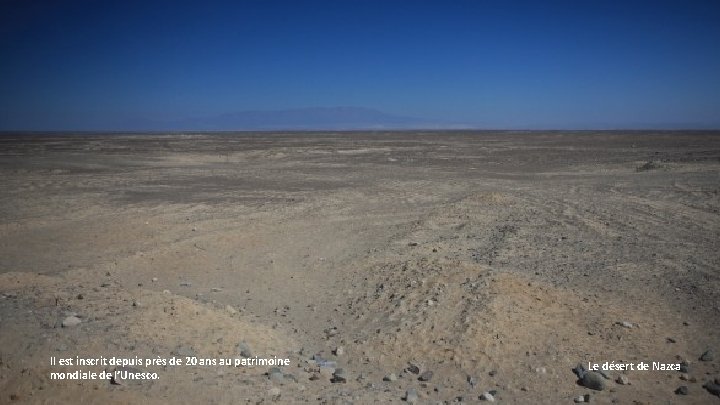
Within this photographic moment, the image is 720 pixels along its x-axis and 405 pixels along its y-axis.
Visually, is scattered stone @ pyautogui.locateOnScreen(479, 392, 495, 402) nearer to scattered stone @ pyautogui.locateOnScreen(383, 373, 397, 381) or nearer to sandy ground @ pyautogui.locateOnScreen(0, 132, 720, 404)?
sandy ground @ pyautogui.locateOnScreen(0, 132, 720, 404)

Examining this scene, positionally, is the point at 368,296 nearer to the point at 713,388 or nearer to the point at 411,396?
the point at 411,396

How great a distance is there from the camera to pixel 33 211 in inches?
524

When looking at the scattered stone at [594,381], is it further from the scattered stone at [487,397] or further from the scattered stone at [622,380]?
the scattered stone at [487,397]

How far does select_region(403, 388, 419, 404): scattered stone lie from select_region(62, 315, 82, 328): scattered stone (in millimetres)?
3628

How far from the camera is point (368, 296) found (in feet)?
22.8

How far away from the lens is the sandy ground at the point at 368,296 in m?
4.54

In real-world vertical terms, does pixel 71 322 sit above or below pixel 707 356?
above

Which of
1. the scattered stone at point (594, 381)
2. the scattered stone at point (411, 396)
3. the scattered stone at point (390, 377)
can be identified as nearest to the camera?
the scattered stone at point (411, 396)

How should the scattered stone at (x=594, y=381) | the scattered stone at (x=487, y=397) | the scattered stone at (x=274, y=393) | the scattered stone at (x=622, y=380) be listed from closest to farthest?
the scattered stone at (x=274, y=393) < the scattered stone at (x=487, y=397) < the scattered stone at (x=594, y=381) < the scattered stone at (x=622, y=380)

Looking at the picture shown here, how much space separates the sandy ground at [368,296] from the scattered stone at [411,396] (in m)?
0.10

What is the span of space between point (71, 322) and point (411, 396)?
3.74 metres

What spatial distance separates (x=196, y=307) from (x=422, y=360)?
2.90 metres

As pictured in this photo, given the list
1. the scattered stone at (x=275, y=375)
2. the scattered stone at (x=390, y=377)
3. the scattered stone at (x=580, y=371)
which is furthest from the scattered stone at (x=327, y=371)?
the scattered stone at (x=580, y=371)

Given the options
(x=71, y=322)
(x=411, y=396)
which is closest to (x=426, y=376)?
(x=411, y=396)
